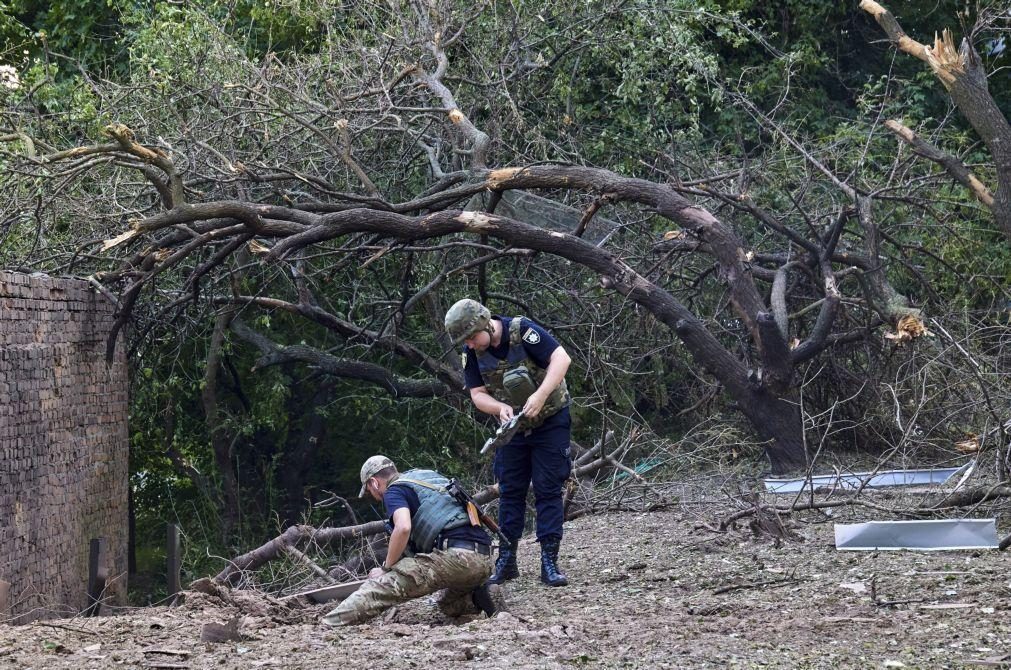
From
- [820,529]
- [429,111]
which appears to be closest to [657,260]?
[429,111]

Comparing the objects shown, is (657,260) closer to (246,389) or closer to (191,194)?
(191,194)

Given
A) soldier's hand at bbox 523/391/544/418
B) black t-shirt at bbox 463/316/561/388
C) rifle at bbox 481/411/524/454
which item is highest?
black t-shirt at bbox 463/316/561/388

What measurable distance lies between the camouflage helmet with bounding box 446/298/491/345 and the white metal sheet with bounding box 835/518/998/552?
215 cm

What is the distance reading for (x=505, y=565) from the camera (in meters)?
5.75

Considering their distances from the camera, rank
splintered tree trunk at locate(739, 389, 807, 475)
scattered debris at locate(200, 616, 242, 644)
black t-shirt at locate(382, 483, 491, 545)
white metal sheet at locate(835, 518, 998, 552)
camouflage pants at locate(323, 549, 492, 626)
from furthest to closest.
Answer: splintered tree trunk at locate(739, 389, 807, 475), white metal sheet at locate(835, 518, 998, 552), black t-shirt at locate(382, 483, 491, 545), camouflage pants at locate(323, 549, 492, 626), scattered debris at locate(200, 616, 242, 644)

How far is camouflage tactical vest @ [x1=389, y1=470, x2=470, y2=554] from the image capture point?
4.93 m

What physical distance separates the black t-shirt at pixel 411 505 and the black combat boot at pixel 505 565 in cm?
71

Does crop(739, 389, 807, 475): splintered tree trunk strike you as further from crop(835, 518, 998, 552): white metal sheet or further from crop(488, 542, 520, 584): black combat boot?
crop(488, 542, 520, 584): black combat boot

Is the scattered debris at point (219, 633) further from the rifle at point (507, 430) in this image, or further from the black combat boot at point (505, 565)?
the black combat boot at point (505, 565)

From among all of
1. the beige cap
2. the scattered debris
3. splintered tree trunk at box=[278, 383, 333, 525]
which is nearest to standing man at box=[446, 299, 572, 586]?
the beige cap

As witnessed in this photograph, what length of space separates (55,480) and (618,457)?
403 cm

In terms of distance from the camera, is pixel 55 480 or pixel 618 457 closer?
pixel 55 480

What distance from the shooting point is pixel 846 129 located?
34.0ft

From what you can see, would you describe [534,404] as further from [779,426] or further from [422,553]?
[779,426]
